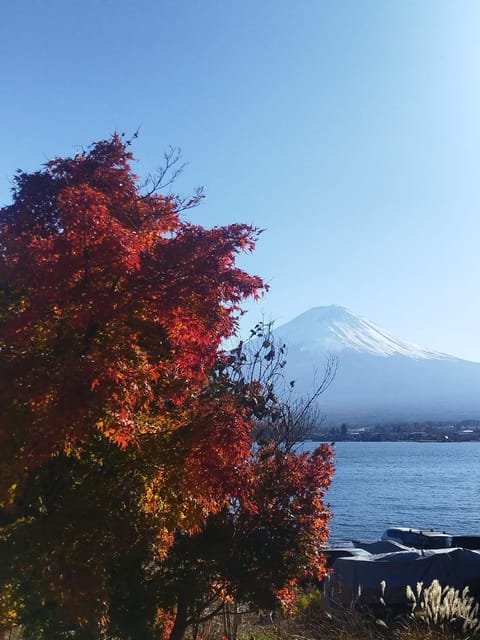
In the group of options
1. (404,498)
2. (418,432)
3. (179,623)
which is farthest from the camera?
(418,432)

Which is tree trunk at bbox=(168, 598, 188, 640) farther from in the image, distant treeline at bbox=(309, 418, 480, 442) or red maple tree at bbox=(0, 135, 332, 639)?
distant treeline at bbox=(309, 418, 480, 442)

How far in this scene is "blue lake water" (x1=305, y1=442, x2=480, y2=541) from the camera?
44.4 metres

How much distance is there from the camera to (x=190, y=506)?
5.73 m

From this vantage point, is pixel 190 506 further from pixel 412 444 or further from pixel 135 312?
pixel 412 444

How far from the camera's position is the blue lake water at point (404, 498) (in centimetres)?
4441

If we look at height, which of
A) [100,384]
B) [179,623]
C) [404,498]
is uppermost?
[100,384]

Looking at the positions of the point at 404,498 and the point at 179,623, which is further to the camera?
the point at 404,498

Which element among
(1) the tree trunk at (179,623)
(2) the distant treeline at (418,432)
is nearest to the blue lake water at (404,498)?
(1) the tree trunk at (179,623)

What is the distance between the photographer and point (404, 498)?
59.5 m

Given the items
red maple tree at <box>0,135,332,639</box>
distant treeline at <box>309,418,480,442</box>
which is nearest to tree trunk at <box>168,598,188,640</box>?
red maple tree at <box>0,135,332,639</box>

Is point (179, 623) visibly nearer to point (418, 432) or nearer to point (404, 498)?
point (404, 498)

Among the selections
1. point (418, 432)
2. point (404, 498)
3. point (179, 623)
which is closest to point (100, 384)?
point (179, 623)

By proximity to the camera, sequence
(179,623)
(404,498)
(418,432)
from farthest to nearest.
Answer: (418,432) → (404,498) → (179,623)

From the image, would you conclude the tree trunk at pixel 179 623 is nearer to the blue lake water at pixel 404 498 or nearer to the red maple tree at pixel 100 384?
the red maple tree at pixel 100 384
